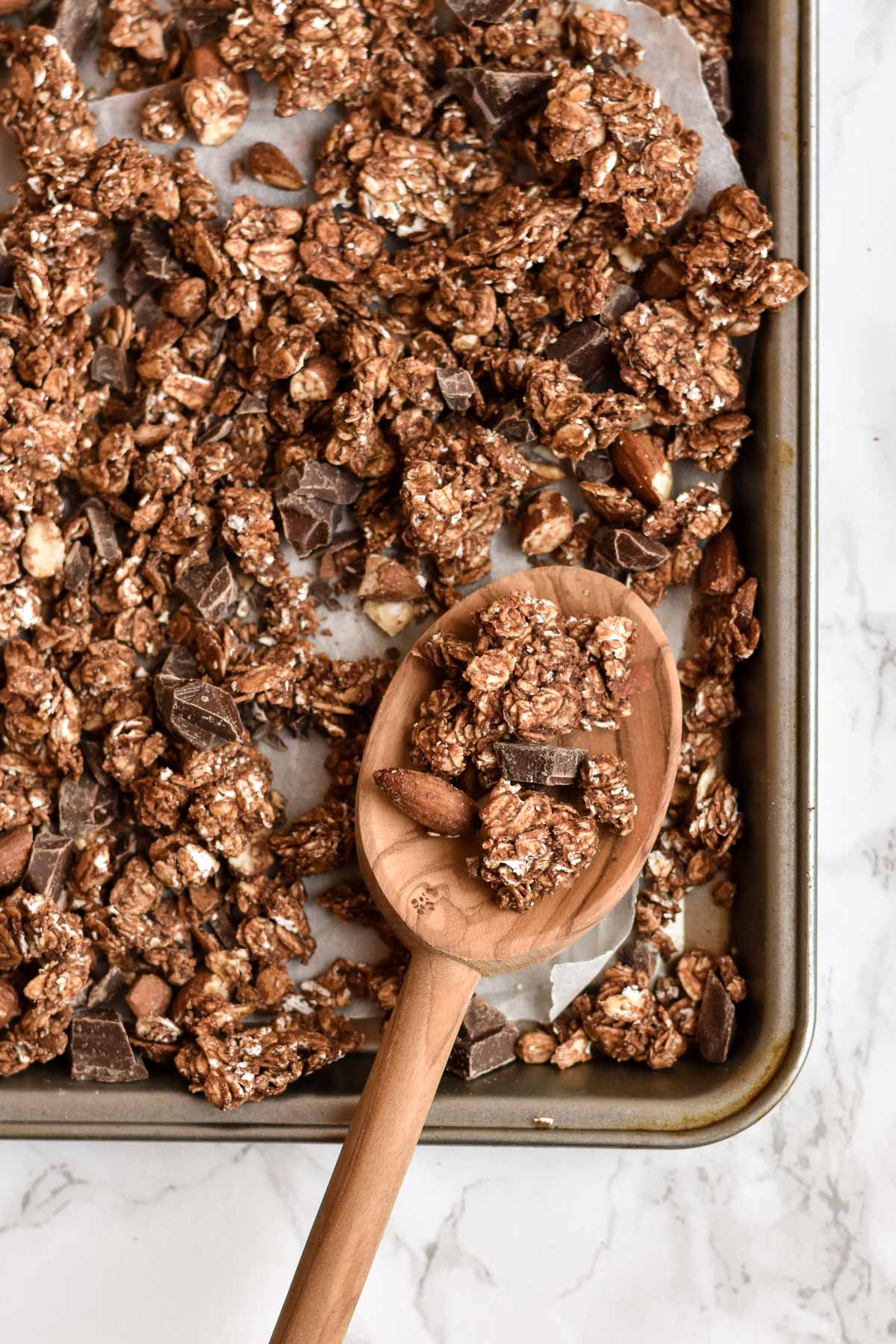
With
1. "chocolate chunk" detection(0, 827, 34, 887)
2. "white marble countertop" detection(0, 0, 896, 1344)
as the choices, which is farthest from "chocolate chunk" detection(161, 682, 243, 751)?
"white marble countertop" detection(0, 0, 896, 1344)

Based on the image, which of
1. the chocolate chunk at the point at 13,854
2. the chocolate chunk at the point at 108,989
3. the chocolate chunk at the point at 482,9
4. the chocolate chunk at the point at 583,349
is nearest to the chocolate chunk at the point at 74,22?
the chocolate chunk at the point at 482,9

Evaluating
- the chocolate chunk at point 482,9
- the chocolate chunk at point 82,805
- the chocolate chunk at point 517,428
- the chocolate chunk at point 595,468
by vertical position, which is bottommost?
the chocolate chunk at point 82,805

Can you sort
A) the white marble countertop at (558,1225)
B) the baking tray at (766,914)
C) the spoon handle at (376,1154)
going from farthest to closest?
the white marble countertop at (558,1225), the baking tray at (766,914), the spoon handle at (376,1154)

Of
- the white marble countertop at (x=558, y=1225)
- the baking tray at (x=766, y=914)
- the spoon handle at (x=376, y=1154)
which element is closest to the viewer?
the spoon handle at (x=376, y=1154)

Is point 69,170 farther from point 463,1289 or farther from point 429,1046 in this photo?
point 463,1289

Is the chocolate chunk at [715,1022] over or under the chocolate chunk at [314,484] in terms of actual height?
under

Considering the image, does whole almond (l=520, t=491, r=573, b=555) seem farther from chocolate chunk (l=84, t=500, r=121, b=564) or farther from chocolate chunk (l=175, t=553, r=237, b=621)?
chocolate chunk (l=84, t=500, r=121, b=564)

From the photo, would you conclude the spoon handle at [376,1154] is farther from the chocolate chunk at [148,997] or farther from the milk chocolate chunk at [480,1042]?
the chocolate chunk at [148,997]
